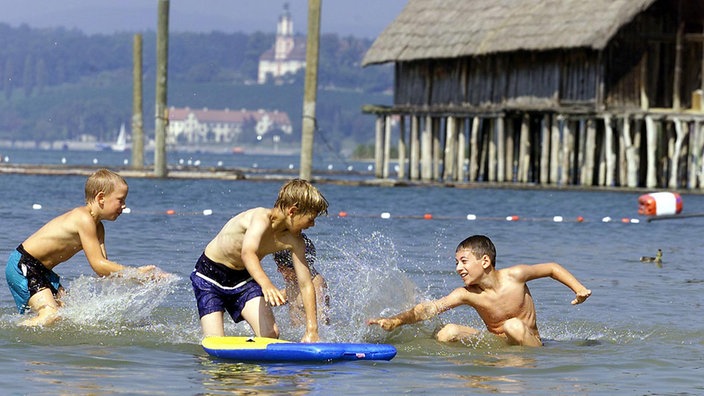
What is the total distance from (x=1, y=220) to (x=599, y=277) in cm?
1140

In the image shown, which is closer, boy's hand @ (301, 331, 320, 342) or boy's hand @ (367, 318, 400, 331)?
boy's hand @ (301, 331, 320, 342)

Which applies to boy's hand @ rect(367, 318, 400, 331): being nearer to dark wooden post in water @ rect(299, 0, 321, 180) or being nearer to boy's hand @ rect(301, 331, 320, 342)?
boy's hand @ rect(301, 331, 320, 342)

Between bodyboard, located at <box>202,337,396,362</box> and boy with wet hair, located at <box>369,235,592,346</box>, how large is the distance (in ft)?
1.08

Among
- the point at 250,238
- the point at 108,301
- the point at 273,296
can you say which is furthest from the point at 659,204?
the point at 273,296

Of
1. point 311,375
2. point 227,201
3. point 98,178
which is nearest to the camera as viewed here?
point 311,375

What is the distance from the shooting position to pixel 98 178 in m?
11.1

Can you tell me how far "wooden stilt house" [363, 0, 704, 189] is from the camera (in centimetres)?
3741

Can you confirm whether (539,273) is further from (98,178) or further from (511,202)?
(511,202)

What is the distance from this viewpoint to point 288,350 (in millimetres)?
10289

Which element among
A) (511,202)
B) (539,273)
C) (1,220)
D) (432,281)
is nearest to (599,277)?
(432,281)

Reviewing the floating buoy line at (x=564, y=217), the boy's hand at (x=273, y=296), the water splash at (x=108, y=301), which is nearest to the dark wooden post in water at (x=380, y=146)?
the floating buoy line at (x=564, y=217)

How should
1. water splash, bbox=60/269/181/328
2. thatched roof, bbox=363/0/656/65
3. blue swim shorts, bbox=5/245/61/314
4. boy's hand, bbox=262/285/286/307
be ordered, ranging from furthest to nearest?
thatched roof, bbox=363/0/656/65
water splash, bbox=60/269/181/328
blue swim shorts, bbox=5/245/61/314
boy's hand, bbox=262/285/286/307

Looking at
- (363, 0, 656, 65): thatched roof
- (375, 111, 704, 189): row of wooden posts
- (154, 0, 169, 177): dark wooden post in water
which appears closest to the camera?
(363, 0, 656, 65): thatched roof

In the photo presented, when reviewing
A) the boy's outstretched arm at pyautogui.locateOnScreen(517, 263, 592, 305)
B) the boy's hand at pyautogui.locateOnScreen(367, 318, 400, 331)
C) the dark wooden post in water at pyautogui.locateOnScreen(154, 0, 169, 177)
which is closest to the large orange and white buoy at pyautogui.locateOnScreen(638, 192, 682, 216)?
the boy's outstretched arm at pyautogui.locateOnScreen(517, 263, 592, 305)
